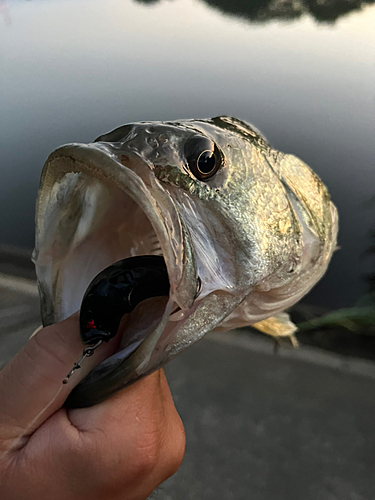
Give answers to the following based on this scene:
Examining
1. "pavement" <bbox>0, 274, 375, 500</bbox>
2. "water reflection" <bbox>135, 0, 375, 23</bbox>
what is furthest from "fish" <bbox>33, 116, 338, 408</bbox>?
"water reflection" <bbox>135, 0, 375, 23</bbox>

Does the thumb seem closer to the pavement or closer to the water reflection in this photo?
the pavement

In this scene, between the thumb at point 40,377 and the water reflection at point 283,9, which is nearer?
the thumb at point 40,377

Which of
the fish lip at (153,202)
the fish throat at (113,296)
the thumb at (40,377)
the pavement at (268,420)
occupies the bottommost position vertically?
the pavement at (268,420)

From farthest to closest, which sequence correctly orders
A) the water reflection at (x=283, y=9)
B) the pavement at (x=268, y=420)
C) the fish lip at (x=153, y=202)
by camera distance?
the water reflection at (x=283, y=9) < the pavement at (x=268, y=420) < the fish lip at (x=153, y=202)

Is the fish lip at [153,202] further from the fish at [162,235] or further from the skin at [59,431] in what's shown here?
the skin at [59,431]

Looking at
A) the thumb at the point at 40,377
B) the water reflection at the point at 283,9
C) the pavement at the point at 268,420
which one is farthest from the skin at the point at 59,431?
the water reflection at the point at 283,9

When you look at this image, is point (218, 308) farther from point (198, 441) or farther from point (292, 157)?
point (198, 441)
